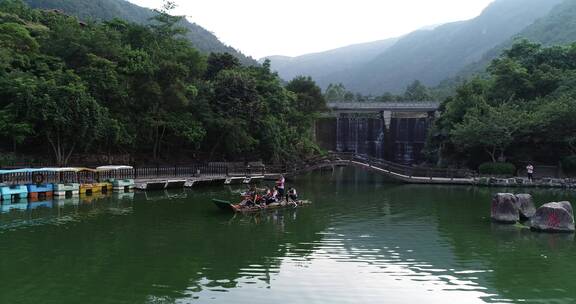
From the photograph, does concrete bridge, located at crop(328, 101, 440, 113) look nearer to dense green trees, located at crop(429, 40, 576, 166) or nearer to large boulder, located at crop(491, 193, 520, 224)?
dense green trees, located at crop(429, 40, 576, 166)

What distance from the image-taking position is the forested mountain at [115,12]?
88688mm

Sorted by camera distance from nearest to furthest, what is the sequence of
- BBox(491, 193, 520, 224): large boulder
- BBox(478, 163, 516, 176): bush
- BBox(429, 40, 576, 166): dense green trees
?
BBox(491, 193, 520, 224): large boulder → BBox(478, 163, 516, 176): bush → BBox(429, 40, 576, 166): dense green trees

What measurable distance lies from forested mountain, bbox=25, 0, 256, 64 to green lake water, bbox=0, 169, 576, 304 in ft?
152

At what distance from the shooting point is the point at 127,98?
36.2 meters

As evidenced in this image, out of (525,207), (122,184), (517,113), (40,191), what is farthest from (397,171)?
(40,191)

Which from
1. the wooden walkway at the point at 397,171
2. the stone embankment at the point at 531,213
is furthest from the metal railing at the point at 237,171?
the stone embankment at the point at 531,213

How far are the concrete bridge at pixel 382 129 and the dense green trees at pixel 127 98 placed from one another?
14441mm

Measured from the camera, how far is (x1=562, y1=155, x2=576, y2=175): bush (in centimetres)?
3784

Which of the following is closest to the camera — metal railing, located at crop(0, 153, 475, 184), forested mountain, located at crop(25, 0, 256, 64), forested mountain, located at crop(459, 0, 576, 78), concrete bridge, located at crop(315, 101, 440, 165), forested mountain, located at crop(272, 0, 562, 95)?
metal railing, located at crop(0, 153, 475, 184)

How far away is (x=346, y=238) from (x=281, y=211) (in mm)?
6735

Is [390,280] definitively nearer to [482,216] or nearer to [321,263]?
[321,263]

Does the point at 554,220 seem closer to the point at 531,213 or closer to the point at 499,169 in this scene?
the point at 531,213

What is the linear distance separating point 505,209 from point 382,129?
4101 centimetres

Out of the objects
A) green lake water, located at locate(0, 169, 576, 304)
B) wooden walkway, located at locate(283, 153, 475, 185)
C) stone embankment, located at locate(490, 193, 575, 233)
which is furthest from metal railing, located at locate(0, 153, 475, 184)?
stone embankment, located at locate(490, 193, 575, 233)
